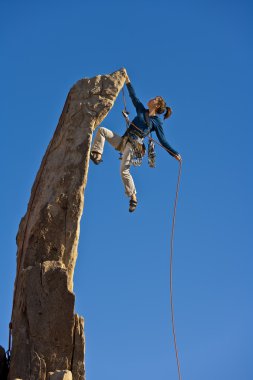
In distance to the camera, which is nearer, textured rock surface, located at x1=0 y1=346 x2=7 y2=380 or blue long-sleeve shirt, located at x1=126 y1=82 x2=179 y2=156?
textured rock surface, located at x1=0 y1=346 x2=7 y2=380

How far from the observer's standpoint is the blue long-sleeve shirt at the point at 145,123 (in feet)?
44.7

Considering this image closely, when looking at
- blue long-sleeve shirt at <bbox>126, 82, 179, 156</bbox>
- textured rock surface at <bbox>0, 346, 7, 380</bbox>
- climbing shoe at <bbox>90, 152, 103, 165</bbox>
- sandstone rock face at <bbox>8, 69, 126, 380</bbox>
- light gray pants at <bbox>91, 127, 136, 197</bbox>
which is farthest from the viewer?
blue long-sleeve shirt at <bbox>126, 82, 179, 156</bbox>

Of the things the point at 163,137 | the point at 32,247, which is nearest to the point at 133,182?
the point at 163,137

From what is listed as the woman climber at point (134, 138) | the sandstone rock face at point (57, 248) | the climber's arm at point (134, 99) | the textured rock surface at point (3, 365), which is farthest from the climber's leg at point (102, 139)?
the textured rock surface at point (3, 365)

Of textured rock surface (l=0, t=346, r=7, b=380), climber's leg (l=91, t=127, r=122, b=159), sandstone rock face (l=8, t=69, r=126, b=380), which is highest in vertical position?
climber's leg (l=91, t=127, r=122, b=159)

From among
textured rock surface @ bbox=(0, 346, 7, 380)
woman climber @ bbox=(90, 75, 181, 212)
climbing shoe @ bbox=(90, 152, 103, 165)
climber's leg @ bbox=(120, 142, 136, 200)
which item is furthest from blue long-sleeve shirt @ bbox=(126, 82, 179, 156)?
textured rock surface @ bbox=(0, 346, 7, 380)

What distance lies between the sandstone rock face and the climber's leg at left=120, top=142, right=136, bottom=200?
90 cm

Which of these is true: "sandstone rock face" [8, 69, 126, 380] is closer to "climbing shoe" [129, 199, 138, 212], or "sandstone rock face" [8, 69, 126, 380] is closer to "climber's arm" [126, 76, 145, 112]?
"climber's arm" [126, 76, 145, 112]

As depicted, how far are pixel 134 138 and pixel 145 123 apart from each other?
46 centimetres

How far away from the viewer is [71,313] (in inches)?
446

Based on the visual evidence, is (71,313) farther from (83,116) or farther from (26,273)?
(83,116)

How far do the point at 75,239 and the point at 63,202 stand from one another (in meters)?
0.76

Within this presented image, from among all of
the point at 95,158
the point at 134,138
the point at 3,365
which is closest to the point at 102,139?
the point at 95,158

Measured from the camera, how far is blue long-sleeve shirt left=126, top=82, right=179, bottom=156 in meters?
13.6
